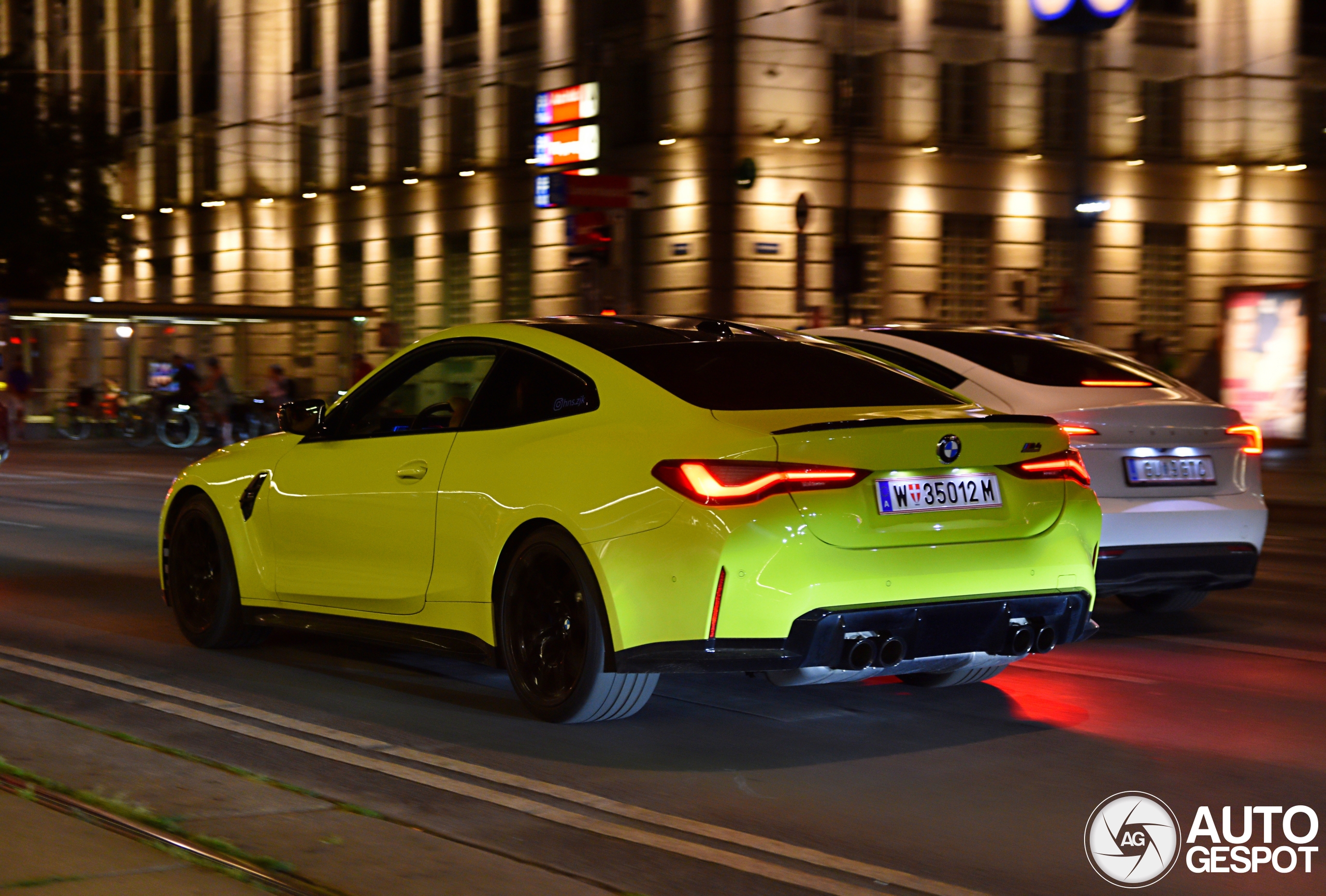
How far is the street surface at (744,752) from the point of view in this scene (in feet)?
15.1

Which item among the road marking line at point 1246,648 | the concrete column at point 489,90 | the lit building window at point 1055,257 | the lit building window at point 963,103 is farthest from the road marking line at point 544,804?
the concrete column at point 489,90

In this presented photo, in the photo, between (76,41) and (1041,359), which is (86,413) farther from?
(1041,359)

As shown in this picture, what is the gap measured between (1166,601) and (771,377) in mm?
4012

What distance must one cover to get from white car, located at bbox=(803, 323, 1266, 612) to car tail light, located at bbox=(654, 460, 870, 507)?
2.73m

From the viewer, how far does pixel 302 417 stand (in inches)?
295

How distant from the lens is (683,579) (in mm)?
5598

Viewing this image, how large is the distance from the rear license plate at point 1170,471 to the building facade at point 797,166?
59.0 feet

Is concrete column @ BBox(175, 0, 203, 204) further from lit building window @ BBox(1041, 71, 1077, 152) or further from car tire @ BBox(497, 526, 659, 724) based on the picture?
car tire @ BBox(497, 526, 659, 724)

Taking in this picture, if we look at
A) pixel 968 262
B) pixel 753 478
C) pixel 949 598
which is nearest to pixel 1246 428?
pixel 949 598

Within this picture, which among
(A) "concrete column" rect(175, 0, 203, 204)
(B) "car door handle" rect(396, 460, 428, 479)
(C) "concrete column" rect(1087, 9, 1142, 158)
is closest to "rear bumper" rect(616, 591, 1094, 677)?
(B) "car door handle" rect(396, 460, 428, 479)

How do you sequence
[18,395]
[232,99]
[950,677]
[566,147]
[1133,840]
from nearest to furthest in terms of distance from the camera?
[1133,840] → [950,677] → [566,147] → [18,395] → [232,99]

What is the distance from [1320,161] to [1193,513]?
101 feet

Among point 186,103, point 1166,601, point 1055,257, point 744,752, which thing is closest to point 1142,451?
point 1166,601

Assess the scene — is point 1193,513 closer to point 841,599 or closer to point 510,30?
point 841,599
